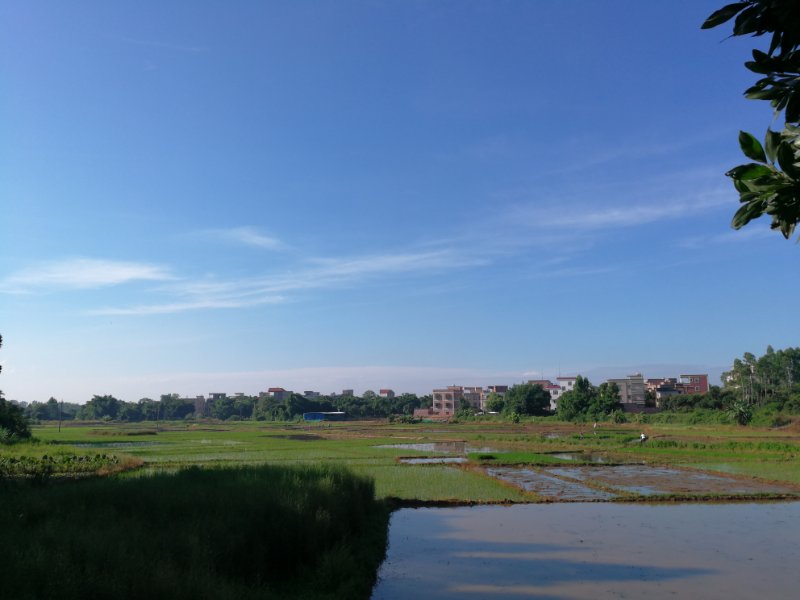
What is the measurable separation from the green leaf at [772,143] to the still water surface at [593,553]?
8.72 m

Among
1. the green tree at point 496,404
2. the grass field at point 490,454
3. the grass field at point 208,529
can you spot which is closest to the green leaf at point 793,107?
the grass field at point 208,529

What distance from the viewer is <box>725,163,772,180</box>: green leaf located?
2.05m

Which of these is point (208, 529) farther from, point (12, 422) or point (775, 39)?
point (12, 422)

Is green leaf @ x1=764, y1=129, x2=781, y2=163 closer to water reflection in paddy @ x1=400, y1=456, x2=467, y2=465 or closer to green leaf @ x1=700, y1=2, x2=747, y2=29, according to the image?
green leaf @ x1=700, y1=2, x2=747, y2=29

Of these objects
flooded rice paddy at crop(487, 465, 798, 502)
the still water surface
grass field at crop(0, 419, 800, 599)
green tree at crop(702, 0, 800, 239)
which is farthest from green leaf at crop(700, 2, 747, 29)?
flooded rice paddy at crop(487, 465, 798, 502)

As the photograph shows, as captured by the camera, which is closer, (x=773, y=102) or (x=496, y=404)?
(x=773, y=102)

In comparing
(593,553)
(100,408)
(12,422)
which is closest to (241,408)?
(100,408)

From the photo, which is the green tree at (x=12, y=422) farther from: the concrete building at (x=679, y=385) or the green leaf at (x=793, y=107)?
the concrete building at (x=679, y=385)

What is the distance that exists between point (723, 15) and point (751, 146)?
46 centimetres

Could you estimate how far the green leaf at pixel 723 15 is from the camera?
1.98 m

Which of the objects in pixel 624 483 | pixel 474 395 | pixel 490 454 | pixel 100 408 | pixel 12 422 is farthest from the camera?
pixel 474 395

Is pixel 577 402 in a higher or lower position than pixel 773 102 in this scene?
lower

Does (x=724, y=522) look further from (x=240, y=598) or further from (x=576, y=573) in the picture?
(x=240, y=598)

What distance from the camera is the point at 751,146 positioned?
6.67 feet
